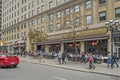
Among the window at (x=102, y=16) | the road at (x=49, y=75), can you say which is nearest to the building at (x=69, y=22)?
the window at (x=102, y=16)

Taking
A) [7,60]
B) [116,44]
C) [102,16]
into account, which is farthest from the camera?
[102,16]

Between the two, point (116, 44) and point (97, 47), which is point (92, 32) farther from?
point (116, 44)

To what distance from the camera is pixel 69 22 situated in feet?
145

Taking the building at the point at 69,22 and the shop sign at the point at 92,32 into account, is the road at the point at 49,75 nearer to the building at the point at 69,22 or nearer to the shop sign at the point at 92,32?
the building at the point at 69,22

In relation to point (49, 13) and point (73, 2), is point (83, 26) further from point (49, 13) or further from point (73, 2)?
point (49, 13)

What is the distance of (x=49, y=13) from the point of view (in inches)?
2120

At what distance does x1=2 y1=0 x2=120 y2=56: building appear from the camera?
3662cm

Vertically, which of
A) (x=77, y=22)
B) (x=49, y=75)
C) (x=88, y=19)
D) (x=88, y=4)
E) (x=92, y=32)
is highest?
(x=88, y=4)

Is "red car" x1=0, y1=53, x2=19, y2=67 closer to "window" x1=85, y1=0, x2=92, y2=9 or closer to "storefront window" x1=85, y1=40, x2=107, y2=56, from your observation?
"storefront window" x1=85, y1=40, x2=107, y2=56

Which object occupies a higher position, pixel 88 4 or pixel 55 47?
pixel 88 4

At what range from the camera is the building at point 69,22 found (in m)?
36.6

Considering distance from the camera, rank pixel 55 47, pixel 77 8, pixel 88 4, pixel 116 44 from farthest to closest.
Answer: pixel 55 47
pixel 77 8
pixel 88 4
pixel 116 44

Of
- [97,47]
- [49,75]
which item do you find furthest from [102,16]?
[49,75]

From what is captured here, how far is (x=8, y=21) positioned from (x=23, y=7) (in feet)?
52.8
